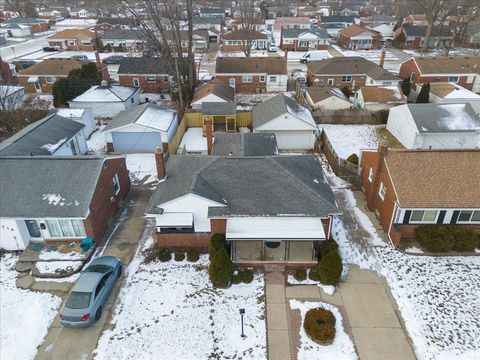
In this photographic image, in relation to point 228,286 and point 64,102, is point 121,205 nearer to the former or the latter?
point 228,286

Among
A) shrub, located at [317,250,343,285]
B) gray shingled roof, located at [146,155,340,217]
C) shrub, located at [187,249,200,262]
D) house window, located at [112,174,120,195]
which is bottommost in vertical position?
shrub, located at [187,249,200,262]

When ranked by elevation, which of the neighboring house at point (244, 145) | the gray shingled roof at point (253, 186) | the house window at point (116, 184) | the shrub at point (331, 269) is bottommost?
the shrub at point (331, 269)

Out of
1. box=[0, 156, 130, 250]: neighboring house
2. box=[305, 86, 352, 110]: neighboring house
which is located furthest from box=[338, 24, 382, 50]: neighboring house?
box=[0, 156, 130, 250]: neighboring house

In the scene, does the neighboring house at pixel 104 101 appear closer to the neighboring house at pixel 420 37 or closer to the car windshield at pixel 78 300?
the car windshield at pixel 78 300

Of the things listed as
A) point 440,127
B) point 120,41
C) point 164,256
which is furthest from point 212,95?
point 120,41

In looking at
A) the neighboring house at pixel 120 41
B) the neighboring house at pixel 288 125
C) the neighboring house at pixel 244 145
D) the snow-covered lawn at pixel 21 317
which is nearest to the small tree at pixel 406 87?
the neighboring house at pixel 288 125

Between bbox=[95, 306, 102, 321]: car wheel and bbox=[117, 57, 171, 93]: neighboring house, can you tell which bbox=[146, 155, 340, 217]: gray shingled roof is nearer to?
bbox=[95, 306, 102, 321]: car wheel

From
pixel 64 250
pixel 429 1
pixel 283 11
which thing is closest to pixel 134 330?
pixel 64 250
